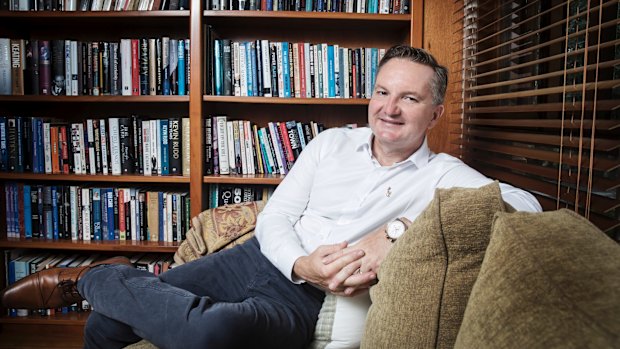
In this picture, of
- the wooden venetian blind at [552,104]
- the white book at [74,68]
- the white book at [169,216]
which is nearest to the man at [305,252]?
the wooden venetian blind at [552,104]

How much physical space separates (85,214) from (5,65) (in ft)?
2.49

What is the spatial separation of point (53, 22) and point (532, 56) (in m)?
2.15

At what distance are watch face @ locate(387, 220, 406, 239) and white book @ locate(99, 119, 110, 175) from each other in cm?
161

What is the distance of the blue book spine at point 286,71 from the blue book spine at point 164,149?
22.5 inches

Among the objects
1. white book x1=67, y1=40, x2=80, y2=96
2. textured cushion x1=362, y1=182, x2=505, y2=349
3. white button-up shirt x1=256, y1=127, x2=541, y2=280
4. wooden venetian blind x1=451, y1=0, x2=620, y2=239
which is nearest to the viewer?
textured cushion x1=362, y1=182, x2=505, y2=349

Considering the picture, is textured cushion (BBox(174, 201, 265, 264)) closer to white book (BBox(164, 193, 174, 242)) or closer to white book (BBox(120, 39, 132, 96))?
white book (BBox(164, 193, 174, 242))

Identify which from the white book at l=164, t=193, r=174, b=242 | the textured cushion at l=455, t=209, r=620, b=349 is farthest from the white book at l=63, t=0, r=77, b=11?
the textured cushion at l=455, t=209, r=620, b=349

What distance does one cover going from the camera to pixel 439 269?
906 mm

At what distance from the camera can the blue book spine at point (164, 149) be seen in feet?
7.92

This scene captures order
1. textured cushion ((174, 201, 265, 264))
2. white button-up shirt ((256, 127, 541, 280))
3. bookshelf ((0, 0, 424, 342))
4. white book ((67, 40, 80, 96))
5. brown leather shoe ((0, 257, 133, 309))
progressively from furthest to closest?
white book ((67, 40, 80, 96)) < bookshelf ((0, 0, 424, 342)) < textured cushion ((174, 201, 265, 264)) < brown leather shoe ((0, 257, 133, 309)) < white button-up shirt ((256, 127, 541, 280))

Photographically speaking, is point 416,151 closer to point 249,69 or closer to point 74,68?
point 249,69

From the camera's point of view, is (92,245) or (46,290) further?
(92,245)

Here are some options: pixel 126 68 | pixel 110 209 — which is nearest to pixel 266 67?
pixel 126 68

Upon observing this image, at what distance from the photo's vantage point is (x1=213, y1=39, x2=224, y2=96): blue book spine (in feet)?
7.75
